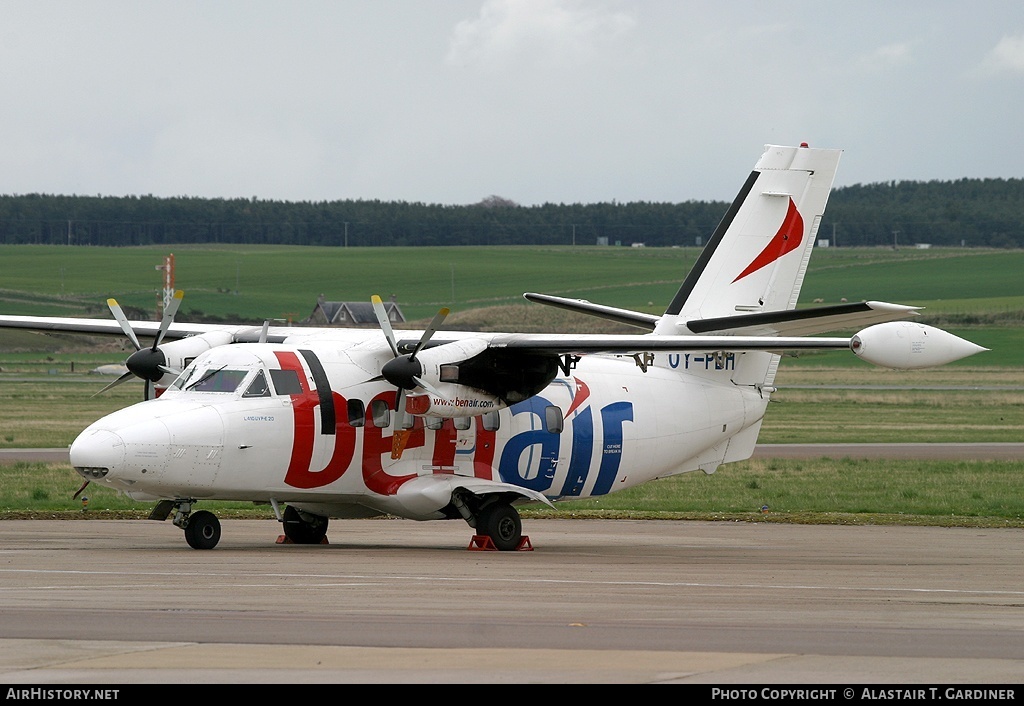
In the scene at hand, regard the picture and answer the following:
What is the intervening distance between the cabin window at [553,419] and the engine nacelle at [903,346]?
5035 millimetres

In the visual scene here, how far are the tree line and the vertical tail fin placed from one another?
537 feet

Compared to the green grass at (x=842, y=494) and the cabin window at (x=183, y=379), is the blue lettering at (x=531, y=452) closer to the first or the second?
the cabin window at (x=183, y=379)

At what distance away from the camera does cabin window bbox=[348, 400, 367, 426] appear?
19000 millimetres

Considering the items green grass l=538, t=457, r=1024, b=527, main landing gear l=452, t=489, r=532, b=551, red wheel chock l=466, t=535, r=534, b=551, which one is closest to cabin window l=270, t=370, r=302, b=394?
main landing gear l=452, t=489, r=532, b=551

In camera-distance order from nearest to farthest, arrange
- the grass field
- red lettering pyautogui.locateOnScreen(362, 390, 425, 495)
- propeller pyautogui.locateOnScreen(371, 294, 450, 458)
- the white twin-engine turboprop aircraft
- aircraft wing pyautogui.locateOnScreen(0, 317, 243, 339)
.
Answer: the white twin-engine turboprop aircraft < propeller pyautogui.locateOnScreen(371, 294, 450, 458) < red lettering pyautogui.locateOnScreen(362, 390, 425, 495) < aircraft wing pyautogui.locateOnScreen(0, 317, 243, 339) < the grass field

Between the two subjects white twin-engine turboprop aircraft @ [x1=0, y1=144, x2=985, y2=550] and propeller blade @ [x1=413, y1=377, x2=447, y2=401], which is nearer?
white twin-engine turboprop aircraft @ [x1=0, y1=144, x2=985, y2=550]

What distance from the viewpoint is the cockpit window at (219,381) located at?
18172mm

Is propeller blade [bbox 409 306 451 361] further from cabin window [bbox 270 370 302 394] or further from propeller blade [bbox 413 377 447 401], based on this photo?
cabin window [bbox 270 370 302 394]

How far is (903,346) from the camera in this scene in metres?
17.5

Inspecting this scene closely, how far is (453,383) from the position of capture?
1891 centimetres

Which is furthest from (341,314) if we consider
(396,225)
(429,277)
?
Result: (396,225)

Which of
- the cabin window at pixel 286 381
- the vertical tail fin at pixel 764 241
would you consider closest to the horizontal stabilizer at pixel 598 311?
the vertical tail fin at pixel 764 241

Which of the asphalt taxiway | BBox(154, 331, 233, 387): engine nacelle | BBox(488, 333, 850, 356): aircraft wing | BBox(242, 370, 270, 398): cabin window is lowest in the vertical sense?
the asphalt taxiway
